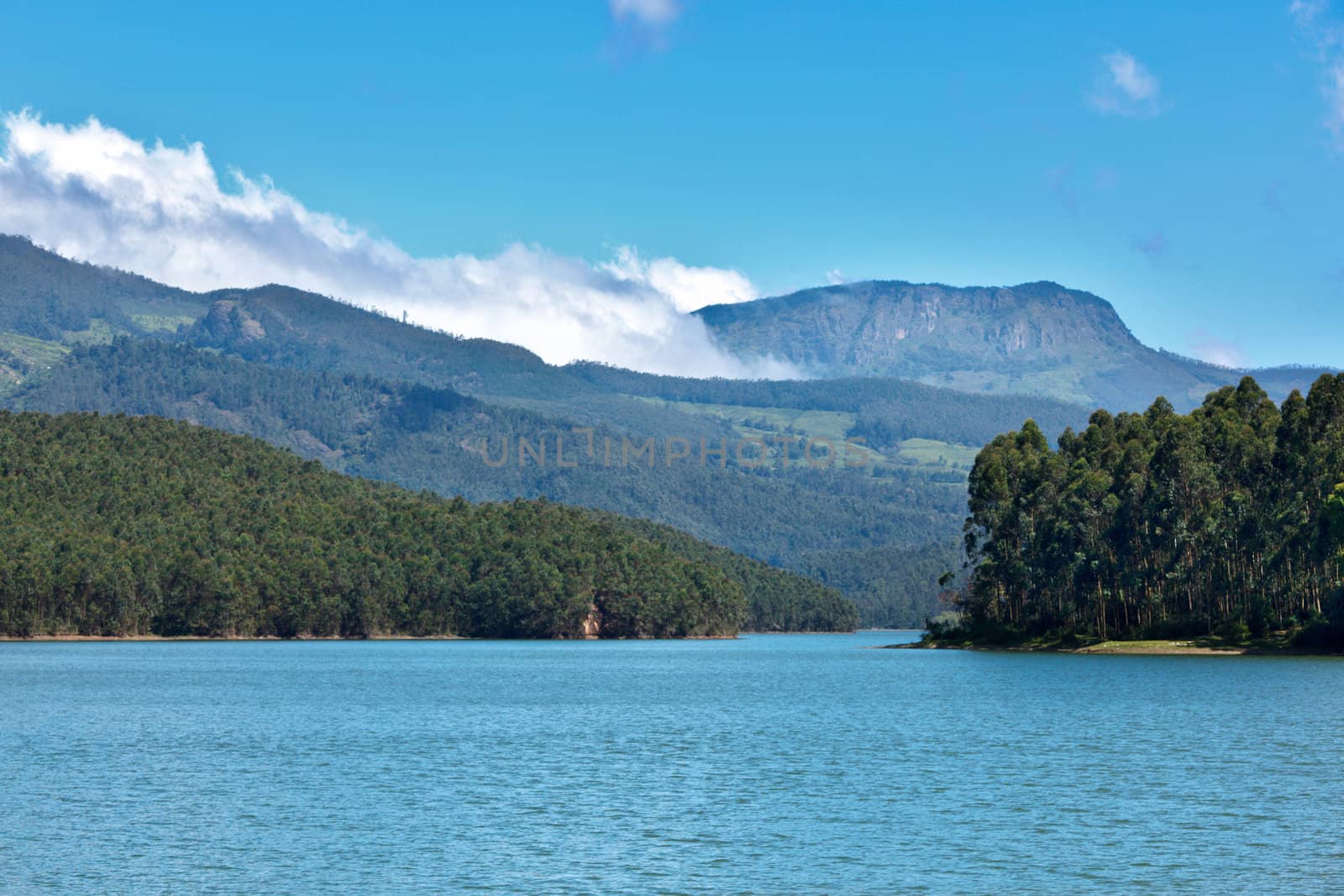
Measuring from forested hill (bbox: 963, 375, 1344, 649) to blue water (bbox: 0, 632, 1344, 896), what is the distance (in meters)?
26.7

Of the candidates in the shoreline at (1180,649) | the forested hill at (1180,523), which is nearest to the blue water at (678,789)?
the shoreline at (1180,649)

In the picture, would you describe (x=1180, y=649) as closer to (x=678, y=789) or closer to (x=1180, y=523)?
(x=1180, y=523)

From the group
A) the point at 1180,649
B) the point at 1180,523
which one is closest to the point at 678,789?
the point at 1180,523

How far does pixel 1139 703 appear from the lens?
87125mm

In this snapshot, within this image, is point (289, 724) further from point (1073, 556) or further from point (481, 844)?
point (1073, 556)

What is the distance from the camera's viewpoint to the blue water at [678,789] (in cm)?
3891

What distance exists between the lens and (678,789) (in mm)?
53656

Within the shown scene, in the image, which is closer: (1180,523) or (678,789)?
(678,789)

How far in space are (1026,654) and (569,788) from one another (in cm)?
10927

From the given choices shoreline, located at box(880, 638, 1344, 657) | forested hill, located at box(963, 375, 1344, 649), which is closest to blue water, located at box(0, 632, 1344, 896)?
shoreline, located at box(880, 638, 1344, 657)

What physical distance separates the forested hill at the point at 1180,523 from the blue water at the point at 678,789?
2668cm

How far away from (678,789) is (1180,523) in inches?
3706

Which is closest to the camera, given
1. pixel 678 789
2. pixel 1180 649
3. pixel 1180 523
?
pixel 678 789

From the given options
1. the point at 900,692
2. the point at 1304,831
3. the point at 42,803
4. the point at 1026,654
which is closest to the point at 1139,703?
the point at 900,692
